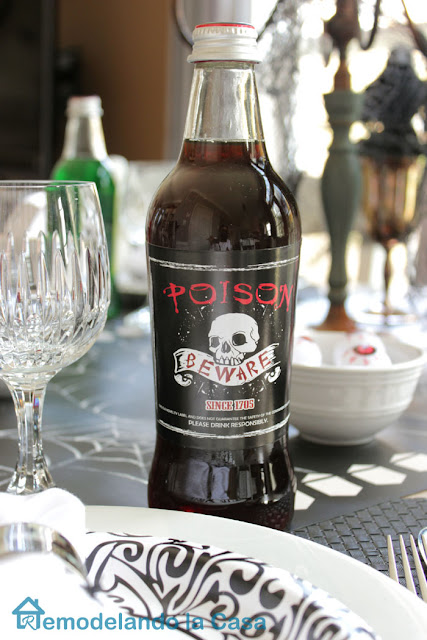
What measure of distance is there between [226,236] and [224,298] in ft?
0.13

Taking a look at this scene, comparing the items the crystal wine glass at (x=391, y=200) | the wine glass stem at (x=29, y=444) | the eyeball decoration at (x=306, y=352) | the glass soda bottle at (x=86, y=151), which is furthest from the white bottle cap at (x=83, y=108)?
the wine glass stem at (x=29, y=444)

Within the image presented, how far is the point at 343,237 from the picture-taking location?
82 cm

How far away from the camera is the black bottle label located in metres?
0.45

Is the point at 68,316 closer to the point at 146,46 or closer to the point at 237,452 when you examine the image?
the point at 237,452

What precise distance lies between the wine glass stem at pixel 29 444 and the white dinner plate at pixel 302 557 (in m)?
0.05

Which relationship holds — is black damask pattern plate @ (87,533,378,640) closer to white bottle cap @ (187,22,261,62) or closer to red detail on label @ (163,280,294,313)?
red detail on label @ (163,280,294,313)

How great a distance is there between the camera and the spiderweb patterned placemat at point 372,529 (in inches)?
18.3

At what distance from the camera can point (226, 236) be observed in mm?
454

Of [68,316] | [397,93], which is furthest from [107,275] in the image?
[397,93]

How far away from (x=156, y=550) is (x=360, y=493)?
23 cm

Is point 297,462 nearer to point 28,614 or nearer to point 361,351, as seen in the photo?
point 361,351

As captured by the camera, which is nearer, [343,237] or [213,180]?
[213,180]

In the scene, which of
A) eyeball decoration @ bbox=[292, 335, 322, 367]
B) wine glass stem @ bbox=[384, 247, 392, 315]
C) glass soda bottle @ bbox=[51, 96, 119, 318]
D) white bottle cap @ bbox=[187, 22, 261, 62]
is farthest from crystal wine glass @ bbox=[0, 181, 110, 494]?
wine glass stem @ bbox=[384, 247, 392, 315]

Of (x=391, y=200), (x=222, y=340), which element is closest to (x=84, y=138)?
(x=391, y=200)
